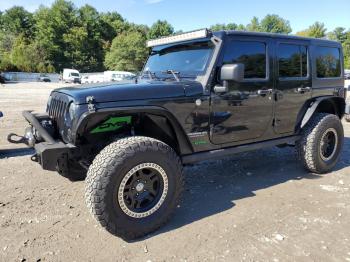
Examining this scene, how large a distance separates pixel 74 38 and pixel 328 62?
74.2 metres

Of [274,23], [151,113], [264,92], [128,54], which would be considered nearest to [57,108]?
[151,113]

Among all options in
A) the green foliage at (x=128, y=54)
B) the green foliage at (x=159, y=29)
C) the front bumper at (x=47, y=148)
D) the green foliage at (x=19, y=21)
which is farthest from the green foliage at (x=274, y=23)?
the front bumper at (x=47, y=148)

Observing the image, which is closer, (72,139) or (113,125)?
(72,139)

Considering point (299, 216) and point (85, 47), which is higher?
point (85, 47)

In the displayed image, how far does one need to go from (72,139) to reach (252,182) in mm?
2788

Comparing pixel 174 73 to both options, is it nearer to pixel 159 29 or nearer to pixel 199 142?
pixel 199 142

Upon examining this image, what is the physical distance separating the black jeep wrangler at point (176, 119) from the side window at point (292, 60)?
0.01m

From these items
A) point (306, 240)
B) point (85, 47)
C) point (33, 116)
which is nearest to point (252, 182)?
point (306, 240)

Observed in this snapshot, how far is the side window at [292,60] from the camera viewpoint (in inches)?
183

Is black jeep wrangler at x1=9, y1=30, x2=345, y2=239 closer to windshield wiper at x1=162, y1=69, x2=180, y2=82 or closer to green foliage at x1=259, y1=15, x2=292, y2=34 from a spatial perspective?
windshield wiper at x1=162, y1=69, x2=180, y2=82

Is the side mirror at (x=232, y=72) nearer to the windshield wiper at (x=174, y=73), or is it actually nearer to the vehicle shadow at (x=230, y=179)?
the windshield wiper at (x=174, y=73)

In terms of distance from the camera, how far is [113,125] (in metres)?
3.71

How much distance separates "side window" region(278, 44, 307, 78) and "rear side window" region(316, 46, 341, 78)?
1.18ft

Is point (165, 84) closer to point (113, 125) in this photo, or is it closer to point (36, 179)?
point (113, 125)
